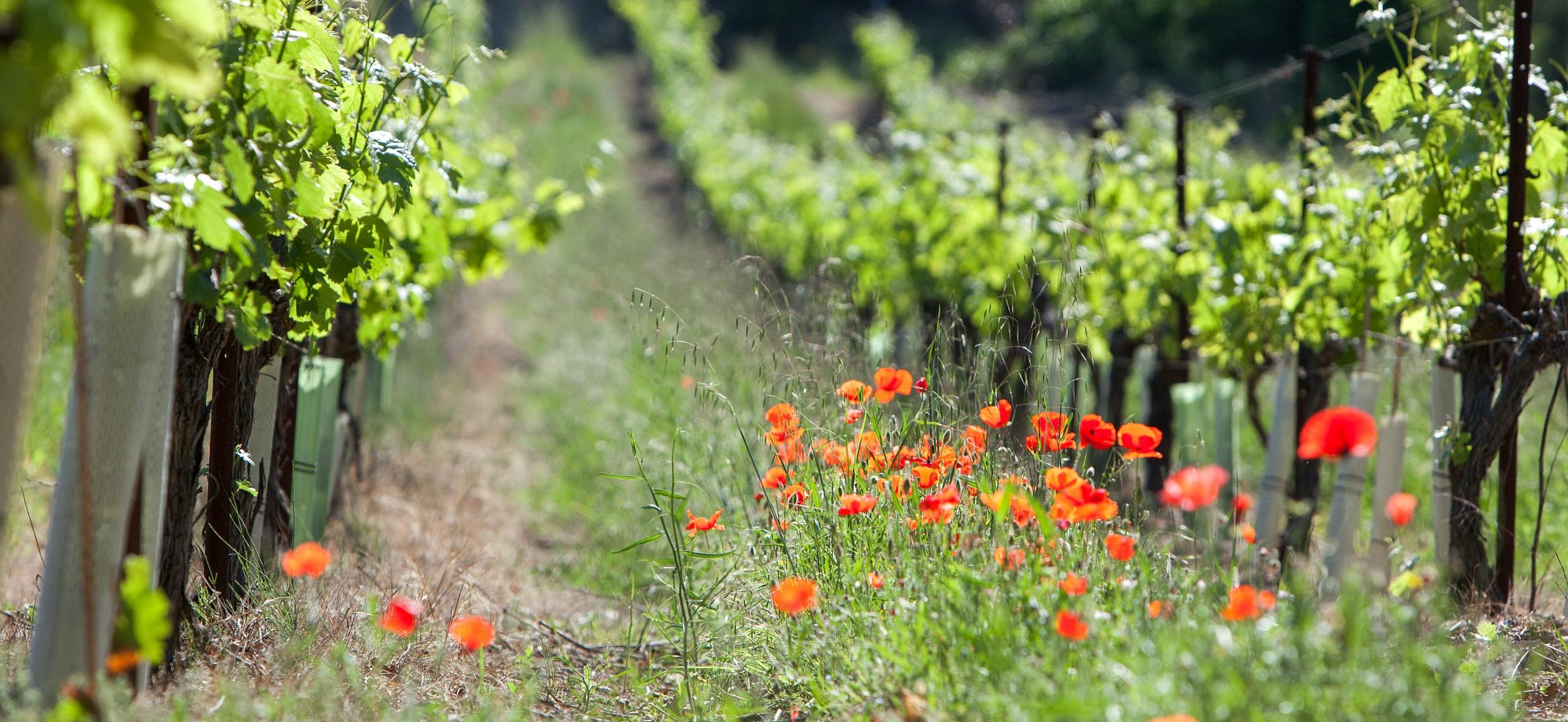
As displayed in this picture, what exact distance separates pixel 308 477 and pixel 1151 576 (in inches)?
92.2

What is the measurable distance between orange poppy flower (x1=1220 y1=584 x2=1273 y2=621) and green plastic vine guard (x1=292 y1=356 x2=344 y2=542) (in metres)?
2.32


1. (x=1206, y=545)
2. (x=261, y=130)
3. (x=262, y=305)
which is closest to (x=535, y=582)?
(x=262, y=305)

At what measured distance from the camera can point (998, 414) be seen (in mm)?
2318

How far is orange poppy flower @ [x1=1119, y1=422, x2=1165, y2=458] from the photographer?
7.02 ft

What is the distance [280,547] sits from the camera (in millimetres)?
3303

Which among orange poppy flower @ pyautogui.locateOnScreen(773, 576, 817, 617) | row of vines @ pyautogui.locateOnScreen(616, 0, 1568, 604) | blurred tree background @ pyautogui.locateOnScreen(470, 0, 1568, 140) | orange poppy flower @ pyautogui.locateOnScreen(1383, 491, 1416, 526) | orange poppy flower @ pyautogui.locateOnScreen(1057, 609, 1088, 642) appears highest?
blurred tree background @ pyautogui.locateOnScreen(470, 0, 1568, 140)

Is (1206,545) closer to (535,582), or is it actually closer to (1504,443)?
(1504,443)

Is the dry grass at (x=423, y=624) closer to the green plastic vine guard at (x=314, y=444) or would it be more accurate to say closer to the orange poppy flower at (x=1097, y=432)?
the green plastic vine guard at (x=314, y=444)

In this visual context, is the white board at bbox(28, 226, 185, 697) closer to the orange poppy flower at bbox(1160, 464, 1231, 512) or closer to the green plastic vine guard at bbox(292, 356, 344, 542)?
the green plastic vine guard at bbox(292, 356, 344, 542)

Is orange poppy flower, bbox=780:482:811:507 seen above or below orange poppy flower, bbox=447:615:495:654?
above

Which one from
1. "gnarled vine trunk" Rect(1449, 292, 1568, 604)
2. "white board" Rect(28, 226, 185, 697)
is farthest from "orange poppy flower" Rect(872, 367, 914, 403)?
"gnarled vine trunk" Rect(1449, 292, 1568, 604)

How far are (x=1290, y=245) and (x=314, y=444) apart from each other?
3.17 meters

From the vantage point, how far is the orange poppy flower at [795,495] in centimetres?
240

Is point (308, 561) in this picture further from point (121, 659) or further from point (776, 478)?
point (776, 478)
